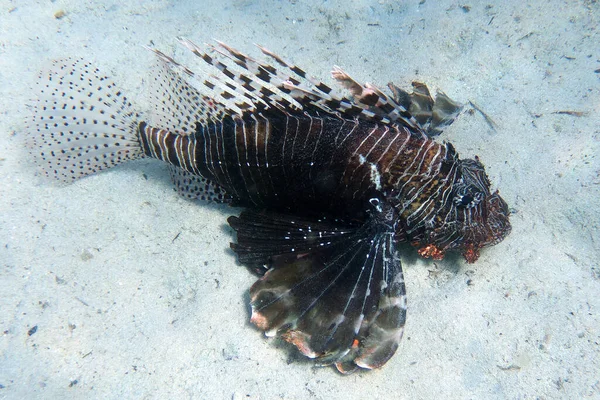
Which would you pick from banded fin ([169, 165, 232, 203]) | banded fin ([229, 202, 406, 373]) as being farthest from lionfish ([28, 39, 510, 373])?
banded fin ([169, 165, 232, 203])

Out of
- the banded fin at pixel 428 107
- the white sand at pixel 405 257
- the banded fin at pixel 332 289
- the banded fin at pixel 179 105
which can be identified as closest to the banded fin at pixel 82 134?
the white sand at pixel 405 257

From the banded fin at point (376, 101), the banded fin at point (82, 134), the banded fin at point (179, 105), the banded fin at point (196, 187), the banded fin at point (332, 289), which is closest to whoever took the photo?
the banded fin at point (332, 289)

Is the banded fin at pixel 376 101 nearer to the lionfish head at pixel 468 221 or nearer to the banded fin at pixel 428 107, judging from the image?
the lionfish head at pixel 468 221

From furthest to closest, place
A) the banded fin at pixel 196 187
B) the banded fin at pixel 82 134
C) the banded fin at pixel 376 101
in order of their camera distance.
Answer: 1. the banded fin at pixel 82 134
2. the banded fin at pixel 196 187
3. the banded fin at pixel 376 101

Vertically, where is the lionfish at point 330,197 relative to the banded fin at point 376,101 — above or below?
below

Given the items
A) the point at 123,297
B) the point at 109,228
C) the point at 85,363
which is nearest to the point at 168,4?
the point at 109,228
